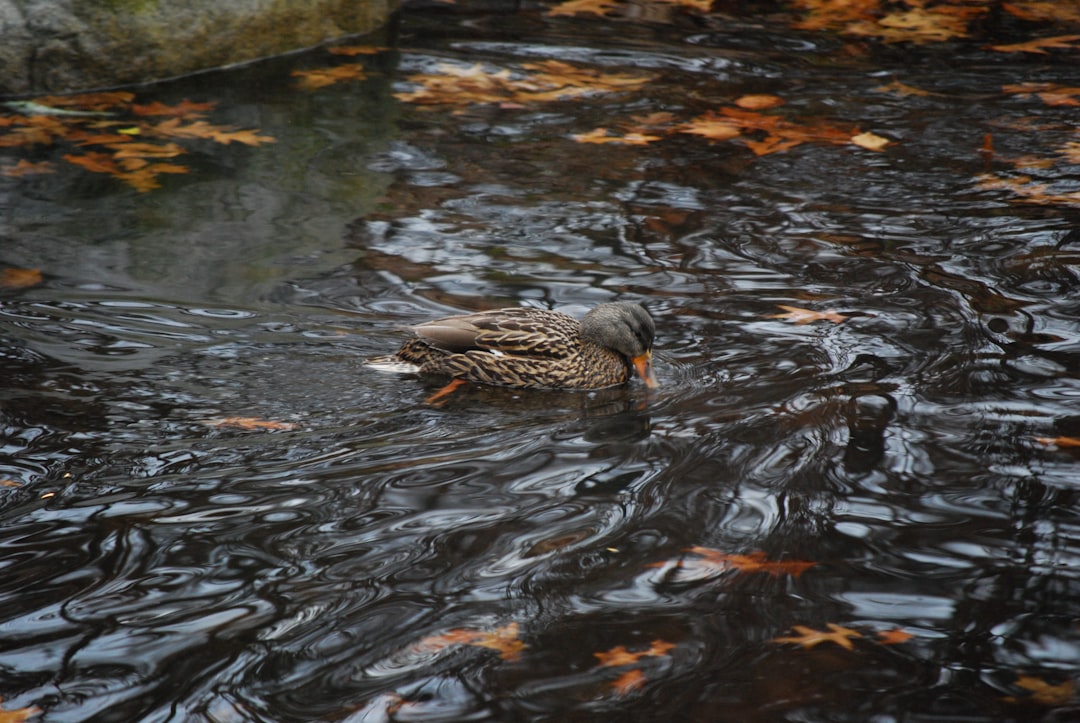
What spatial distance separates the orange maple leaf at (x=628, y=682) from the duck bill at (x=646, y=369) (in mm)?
2399

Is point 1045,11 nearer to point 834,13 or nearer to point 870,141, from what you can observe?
point 834,13

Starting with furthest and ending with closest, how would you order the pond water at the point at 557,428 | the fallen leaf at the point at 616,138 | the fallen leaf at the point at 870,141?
1. the fallen leaf at the point at 616,138
2. the fallen leaf at the point at 870,141
3. the pond water at the point at 557,428

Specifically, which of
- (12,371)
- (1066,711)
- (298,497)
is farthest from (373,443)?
(1066,711)

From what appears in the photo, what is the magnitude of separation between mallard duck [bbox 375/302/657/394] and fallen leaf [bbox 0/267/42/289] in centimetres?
231

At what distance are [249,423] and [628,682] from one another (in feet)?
7.87

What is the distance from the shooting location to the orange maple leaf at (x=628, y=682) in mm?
3408

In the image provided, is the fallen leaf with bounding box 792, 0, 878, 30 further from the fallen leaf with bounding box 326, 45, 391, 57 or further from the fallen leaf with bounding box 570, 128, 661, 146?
the fallen leaf with bounding box 326, 45, 391, 57

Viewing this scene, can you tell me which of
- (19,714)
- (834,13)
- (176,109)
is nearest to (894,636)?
(19,714)

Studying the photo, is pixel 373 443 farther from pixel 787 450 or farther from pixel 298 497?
pixel 787 450

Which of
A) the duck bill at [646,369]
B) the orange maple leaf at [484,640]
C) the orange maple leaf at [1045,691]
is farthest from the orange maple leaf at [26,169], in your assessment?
the orange maple leaf at [1045,691]

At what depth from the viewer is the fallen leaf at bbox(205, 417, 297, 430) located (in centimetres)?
511

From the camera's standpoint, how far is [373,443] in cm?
500

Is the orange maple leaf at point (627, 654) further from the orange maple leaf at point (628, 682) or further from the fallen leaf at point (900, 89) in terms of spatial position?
the fallen leaf at point (900, 89)

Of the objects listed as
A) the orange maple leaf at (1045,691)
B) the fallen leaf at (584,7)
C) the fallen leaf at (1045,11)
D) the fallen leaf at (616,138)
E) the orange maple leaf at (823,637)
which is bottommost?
the orange maple leaf at (823,637)
